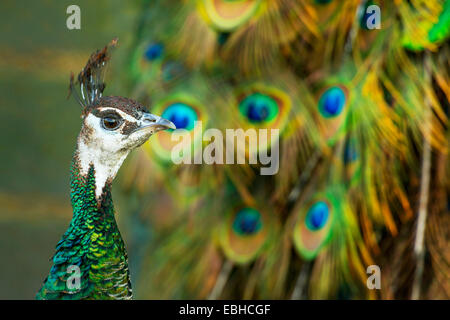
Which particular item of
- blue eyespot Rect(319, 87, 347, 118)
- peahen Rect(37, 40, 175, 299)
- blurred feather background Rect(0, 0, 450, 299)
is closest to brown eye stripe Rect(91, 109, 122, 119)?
peahen Rect(37, 40, 175, 299)

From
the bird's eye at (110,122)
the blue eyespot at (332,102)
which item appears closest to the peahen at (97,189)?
the bird's eye at (110,122)

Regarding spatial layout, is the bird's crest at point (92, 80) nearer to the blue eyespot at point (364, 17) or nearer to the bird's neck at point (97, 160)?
the bird's neck at point (97, 160)

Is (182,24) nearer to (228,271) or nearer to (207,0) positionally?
(207,0)

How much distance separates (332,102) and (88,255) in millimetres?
799

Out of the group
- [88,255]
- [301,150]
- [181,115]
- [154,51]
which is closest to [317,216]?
[301,150]

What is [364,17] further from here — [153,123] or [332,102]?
[153,123]

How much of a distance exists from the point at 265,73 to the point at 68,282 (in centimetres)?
82

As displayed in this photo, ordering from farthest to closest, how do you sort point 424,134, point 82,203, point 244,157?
point 244,157, point 424,134, point 82,203

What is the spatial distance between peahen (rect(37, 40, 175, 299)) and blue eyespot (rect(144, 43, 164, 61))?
708 millimetres

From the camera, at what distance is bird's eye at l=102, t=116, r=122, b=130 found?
70cm

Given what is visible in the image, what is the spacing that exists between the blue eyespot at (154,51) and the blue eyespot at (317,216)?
0.55 m

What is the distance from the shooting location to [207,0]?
1.37 meters

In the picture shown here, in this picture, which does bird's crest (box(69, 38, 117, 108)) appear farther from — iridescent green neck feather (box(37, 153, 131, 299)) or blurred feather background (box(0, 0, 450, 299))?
blurred feather background (box(0, 0, 450, 299))

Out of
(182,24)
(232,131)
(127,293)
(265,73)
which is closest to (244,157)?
(232,131)
